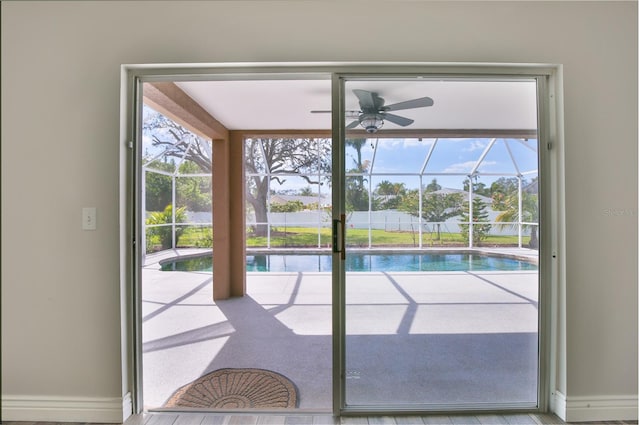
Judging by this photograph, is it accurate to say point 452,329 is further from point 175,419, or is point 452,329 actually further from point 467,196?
point 175,419

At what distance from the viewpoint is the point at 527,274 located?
1976 millimetres

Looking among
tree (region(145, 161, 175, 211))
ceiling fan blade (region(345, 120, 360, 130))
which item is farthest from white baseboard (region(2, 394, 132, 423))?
ceiling fan blade (region(345, 120, 360, 130))

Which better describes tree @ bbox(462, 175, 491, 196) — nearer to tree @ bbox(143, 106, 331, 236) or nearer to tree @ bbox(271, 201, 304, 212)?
tree @ bbox(143, 106, 331, 236)

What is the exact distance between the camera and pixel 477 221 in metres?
2.00

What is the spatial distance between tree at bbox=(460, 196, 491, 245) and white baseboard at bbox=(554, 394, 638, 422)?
1.02 m

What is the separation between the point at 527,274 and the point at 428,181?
2.77 feet

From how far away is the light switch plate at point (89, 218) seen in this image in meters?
1.83

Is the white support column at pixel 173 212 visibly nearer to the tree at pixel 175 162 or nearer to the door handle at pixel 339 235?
the tree at pixel 175 162

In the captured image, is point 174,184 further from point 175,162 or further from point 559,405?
point 559,405

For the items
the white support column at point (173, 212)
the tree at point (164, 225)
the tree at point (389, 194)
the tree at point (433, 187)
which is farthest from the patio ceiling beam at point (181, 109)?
the tree at point (433, 187)

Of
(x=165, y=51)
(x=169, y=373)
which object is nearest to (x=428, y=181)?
(x=165, y=51)

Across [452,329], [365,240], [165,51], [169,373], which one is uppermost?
[165,51]

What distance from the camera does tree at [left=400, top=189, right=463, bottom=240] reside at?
1969mm

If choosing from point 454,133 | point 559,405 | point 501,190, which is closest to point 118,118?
point 454,133
